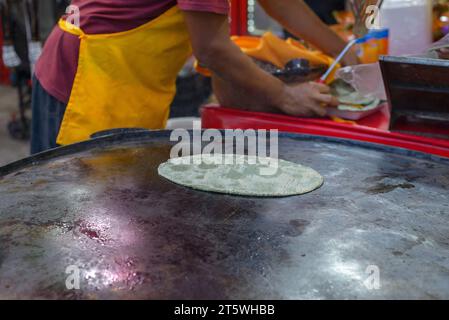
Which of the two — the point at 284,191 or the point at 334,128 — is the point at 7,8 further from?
the point at 284,191

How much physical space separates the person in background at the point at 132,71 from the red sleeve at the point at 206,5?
0.09 ft

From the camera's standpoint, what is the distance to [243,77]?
1.54 meters

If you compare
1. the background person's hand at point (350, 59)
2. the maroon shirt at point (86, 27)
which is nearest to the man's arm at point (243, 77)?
the maroon shirt at point (86, 27)

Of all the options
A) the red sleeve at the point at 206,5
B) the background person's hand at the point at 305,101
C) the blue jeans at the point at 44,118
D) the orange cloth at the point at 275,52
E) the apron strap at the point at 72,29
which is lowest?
the blue jeans at the point at 44,118

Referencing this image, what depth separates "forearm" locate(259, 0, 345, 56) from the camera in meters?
1.99

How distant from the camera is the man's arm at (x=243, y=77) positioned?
1466 mm

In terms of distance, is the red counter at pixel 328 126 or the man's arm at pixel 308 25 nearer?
the red counter at pixel 328 126

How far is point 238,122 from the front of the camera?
1637 millimetres

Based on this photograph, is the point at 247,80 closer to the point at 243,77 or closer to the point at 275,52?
the point at 243,77

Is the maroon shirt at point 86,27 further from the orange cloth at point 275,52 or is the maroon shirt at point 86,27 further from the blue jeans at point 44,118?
the orange cloth at point 275,52

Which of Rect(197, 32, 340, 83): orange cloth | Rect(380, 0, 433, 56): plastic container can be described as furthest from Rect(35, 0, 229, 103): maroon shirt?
Rect(380, 0, 433, 56): plastic container
